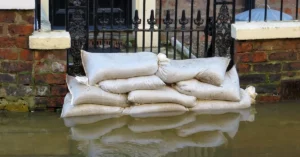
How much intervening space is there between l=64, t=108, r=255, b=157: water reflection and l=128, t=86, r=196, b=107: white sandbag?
125 millimetres

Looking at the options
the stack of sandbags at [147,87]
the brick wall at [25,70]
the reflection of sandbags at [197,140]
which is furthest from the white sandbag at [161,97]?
the brick wall at [25,70]

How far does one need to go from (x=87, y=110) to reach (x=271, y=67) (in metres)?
2.00

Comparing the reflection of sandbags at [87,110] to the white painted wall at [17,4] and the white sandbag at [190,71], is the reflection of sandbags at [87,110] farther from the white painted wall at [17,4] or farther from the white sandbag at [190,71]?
the white painted wall at [17,4]

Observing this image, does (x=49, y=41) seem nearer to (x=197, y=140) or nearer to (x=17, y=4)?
(x=17, y=4)

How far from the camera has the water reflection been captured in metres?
5.19

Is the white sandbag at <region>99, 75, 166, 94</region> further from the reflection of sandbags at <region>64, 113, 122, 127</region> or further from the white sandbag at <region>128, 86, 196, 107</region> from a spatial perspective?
the reflection of sandbags at <region>64, 113, 122, 127</region>

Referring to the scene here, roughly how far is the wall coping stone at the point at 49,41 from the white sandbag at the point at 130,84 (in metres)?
0.53

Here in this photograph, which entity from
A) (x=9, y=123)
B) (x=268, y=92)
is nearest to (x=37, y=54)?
(x=9, y=123)

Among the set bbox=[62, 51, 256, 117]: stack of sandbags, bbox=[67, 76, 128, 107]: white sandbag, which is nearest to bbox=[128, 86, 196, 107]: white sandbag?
bbox=[62, 51, 256, 117]: stack of sandbags

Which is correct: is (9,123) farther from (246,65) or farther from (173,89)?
(246,65)

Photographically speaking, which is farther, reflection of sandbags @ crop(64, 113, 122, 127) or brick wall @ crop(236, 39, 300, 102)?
brick wall @ crop(236, 39, 300, 102)

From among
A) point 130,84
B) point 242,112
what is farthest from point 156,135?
point 242,112

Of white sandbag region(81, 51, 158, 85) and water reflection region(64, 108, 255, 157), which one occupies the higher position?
white sandbag region(81, 51, 158, 85)

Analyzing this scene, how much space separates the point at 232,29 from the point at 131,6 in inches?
86.1
